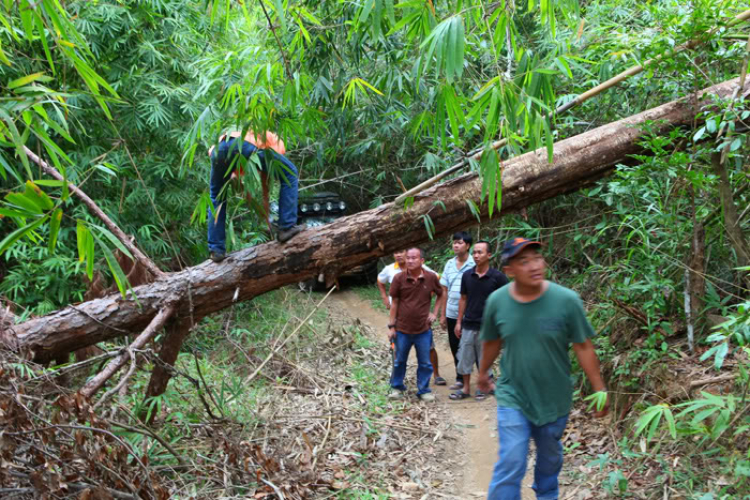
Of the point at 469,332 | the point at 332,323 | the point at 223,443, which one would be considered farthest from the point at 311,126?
the point at 332,323

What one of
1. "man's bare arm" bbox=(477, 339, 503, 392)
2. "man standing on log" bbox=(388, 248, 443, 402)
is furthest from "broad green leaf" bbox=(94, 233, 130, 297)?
"man standing on log" bbox=(388, 248, 443, 402)

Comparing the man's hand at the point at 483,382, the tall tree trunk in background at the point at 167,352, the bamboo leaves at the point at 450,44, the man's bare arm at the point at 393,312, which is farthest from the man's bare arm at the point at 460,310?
the bamboo leaves at the point at 450,44

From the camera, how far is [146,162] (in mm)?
6480

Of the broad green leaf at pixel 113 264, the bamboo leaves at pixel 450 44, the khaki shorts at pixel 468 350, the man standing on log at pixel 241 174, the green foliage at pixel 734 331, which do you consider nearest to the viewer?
the broad green leaf at pixel 113 264

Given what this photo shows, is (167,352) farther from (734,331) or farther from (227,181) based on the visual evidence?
(734,331)

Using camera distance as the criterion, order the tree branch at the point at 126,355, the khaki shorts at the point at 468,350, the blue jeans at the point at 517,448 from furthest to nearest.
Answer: the khaki shorts at the point at 468,350 < the tree branch at the point at 126,355 < the blue jeans at the point at 517,448

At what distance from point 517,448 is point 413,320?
3.02 metres

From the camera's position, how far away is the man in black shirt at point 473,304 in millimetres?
5844

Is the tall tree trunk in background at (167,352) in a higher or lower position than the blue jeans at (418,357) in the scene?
higher

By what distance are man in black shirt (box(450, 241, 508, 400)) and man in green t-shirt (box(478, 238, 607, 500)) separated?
8.85 feet

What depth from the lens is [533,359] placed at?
3.01m

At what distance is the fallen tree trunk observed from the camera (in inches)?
166

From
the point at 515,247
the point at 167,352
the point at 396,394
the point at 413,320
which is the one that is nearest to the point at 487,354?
the point at 515,247

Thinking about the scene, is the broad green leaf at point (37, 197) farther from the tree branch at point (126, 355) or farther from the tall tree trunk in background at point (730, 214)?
the tall tree trunk in background at point (730, 214)
